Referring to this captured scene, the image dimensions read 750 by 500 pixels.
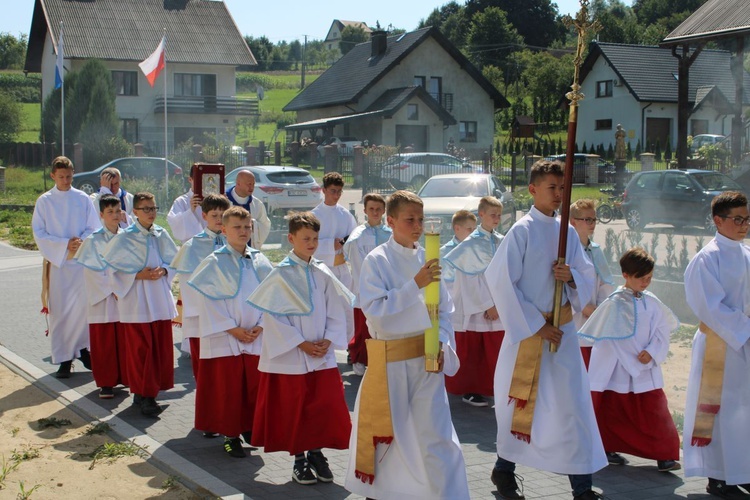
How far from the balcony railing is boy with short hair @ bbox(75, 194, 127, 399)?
128ft

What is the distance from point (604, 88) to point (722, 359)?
47.3 m

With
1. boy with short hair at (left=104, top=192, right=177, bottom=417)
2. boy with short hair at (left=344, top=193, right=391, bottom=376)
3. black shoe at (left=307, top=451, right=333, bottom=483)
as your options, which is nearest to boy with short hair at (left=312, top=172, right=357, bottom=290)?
boy with short hair at (left=344, top=193, right=391, bottom=376)

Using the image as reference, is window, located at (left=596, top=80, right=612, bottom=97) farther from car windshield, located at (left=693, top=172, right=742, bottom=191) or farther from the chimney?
car windshield, located at (left=693, top=172, right=742, bottom=191)

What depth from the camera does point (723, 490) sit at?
587 centimetres

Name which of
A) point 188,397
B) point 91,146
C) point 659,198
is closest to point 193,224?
point 188,397

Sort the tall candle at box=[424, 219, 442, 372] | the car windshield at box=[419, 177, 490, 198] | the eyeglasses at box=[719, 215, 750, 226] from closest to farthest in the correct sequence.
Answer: the tall candle at box=[424, 219, 442, 372]
the eyeglasses at box=[719, 215, 750, 226]
the car windshield at box=[419, 177, 490, 198]

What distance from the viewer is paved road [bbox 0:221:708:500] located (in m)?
5.93

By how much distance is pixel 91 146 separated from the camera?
125ft

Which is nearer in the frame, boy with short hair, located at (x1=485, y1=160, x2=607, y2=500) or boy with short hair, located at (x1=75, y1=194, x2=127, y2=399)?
boy with short hair, located at (x1=485, y1=160, x2=607, y2=500)

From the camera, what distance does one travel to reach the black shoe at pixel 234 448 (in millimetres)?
6676

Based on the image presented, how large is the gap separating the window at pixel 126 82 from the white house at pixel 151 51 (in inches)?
1.9

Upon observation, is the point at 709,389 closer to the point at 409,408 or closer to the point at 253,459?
→ the point at 409,408

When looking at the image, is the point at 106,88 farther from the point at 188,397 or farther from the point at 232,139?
the point at 188,397

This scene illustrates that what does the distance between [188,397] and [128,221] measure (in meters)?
2.44
